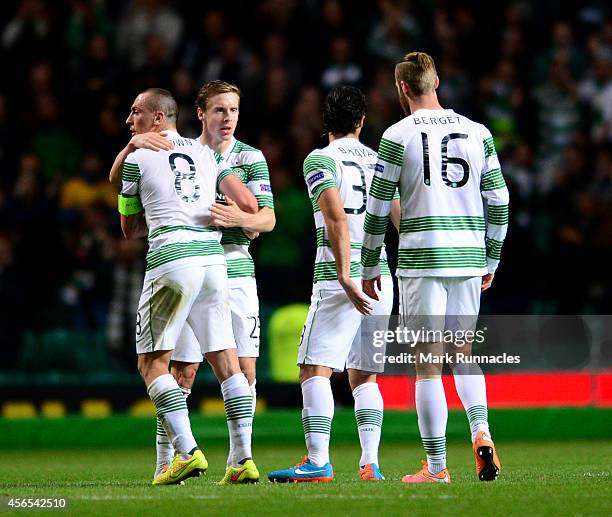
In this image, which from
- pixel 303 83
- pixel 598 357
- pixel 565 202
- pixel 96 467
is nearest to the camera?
pixel 96 467

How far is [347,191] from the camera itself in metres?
8.04

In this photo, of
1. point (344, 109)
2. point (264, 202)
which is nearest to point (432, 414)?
point (264, 202)

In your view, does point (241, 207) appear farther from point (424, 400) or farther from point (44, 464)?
point (44, 464)

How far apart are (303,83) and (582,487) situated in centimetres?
965

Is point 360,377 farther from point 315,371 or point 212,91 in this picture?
point 212,91

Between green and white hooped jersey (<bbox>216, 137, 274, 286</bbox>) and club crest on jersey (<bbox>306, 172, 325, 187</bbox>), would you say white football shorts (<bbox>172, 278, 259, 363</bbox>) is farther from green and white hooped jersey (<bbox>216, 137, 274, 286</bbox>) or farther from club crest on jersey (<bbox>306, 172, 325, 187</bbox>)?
club crest on jersey (<bbox>306, 172, 325, 187</bbox>)

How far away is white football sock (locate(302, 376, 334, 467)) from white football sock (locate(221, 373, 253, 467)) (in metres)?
0.43

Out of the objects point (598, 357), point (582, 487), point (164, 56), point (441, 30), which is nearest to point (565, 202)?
point (598, 357)

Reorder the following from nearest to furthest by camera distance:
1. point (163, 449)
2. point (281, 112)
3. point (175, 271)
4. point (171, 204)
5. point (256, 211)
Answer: point (175, 271)
point (171, 204)
point (163, 449)
point (256, 211)
point (281, 112)

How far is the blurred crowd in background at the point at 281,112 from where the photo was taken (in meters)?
13.4

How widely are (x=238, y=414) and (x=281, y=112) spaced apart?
8374 mm

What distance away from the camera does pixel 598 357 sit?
1263 centimetres

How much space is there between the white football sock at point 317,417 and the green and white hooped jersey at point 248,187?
943mm

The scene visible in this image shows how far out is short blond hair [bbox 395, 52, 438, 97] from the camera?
748cm
